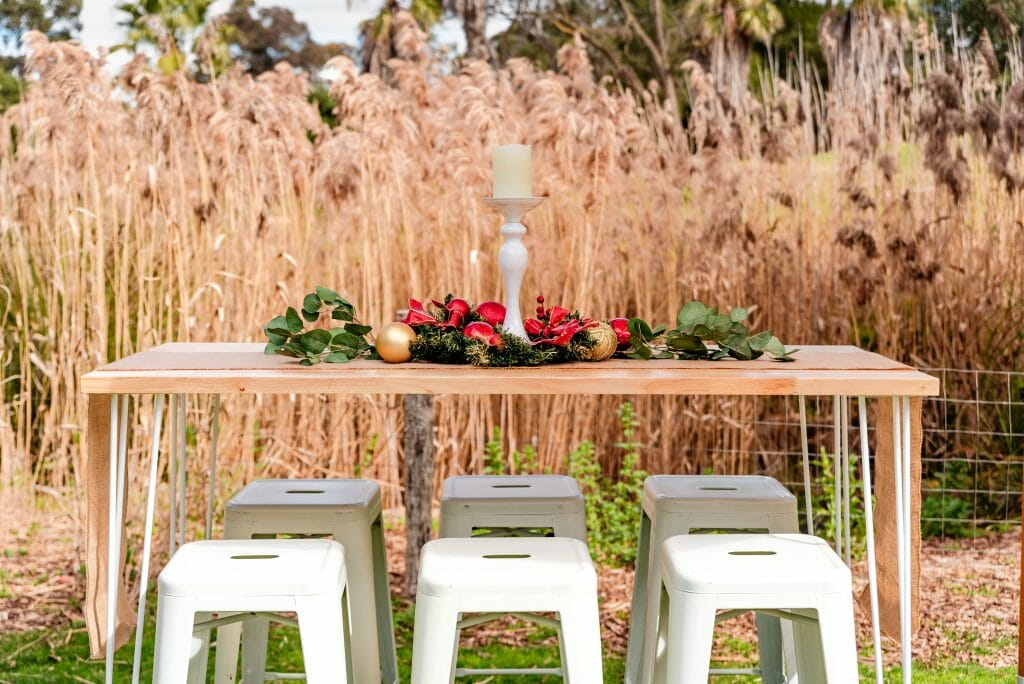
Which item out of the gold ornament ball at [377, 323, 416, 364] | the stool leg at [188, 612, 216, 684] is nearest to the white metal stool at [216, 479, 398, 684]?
the stool leg at [188, 612, 216, 684]

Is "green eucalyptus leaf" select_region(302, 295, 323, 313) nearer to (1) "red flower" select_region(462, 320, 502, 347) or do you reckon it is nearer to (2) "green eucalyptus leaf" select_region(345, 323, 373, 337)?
(2) "green eucalyptus leaf" select_region(345, 323, 373, 337)

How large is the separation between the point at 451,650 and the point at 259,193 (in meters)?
2.29

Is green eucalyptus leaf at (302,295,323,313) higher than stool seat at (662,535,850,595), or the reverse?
green eucalyptus leaf at (302,295,323,313)

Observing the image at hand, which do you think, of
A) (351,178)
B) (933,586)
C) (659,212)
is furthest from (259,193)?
(933,586)

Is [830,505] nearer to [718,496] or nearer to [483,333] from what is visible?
[718,496]

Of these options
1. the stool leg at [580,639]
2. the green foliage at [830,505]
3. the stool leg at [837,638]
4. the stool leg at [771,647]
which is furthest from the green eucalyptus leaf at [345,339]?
the green foliage at [830,505]

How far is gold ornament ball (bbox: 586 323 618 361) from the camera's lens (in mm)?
2041

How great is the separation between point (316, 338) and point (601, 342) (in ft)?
1.72

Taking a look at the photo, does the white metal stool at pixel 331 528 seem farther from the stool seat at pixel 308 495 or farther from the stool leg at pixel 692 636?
the stool leg at pixel 692 636

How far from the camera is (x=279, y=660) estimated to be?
9.18 ft

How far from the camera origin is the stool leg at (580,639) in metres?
1.69

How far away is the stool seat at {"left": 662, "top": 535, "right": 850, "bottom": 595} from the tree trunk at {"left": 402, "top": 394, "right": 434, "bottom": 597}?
1.45 metres

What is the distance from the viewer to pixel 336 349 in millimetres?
2092

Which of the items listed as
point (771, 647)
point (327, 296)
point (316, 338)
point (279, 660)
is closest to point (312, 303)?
point (327, 296)
